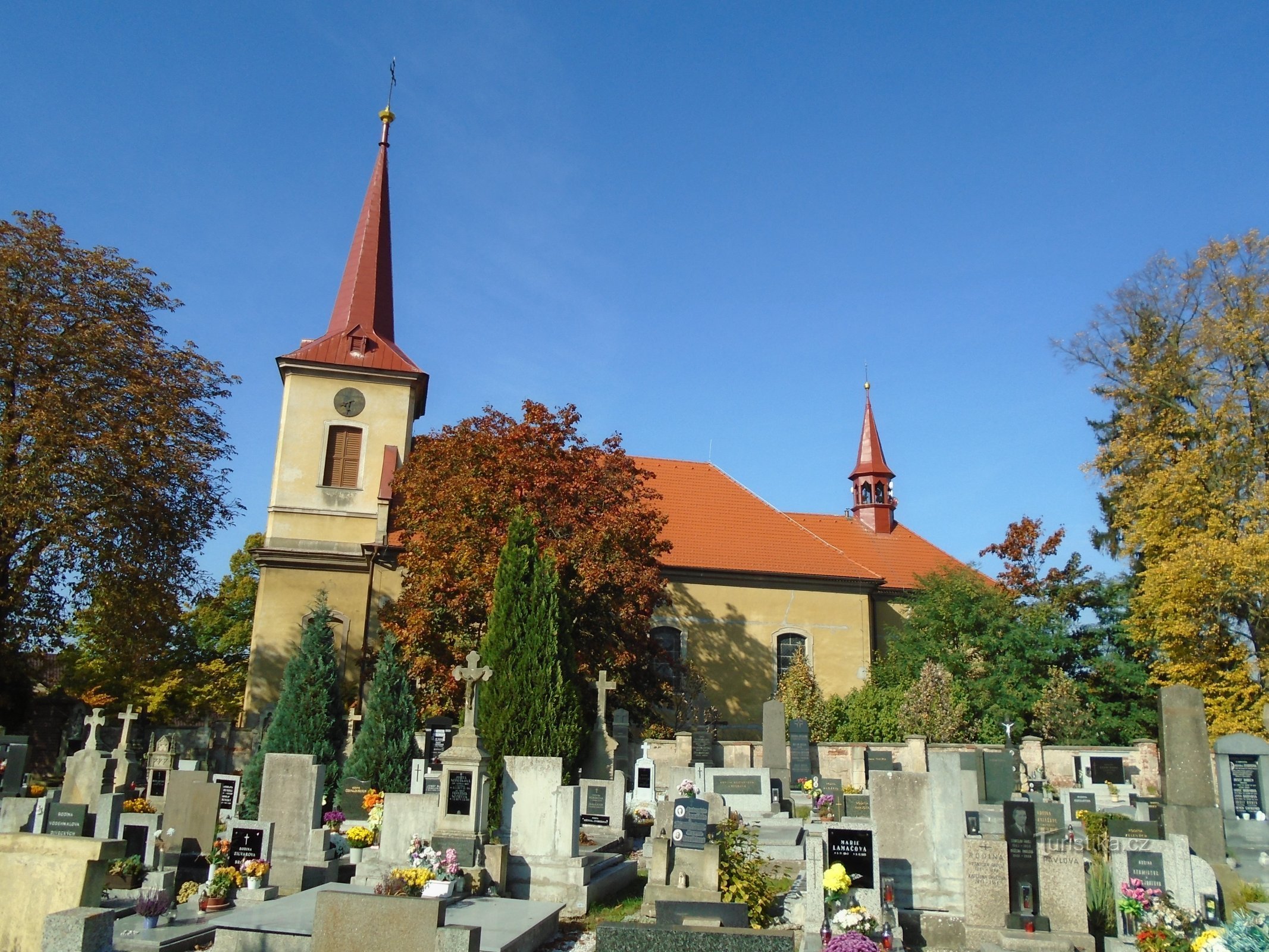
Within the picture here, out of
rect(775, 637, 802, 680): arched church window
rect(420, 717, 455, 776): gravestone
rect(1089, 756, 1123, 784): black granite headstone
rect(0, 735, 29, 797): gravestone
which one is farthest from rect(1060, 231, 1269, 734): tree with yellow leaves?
rect(0, 735, 29, 797): gravestone

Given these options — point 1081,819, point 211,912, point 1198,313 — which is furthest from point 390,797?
point 1198,313

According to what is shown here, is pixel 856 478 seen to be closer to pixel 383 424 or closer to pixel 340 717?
pixel 383 424

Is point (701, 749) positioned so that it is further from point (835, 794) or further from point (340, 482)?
point (340, 482)

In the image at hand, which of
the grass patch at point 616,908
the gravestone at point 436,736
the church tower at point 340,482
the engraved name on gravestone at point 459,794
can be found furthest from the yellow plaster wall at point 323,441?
the grass patch at point 616,908

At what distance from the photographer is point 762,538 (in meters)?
28.6

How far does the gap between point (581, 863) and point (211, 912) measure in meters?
3.67

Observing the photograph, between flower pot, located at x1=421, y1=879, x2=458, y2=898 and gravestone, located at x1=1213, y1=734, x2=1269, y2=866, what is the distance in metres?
9.64

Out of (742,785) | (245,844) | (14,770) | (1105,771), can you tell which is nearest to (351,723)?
(14,770)

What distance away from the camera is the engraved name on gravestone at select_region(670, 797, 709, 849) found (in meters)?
9.52

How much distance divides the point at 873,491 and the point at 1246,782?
813 inches

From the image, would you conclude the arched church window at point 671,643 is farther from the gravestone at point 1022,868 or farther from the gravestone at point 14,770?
the gravestone at point 1022,868

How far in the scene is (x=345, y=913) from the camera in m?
5.64

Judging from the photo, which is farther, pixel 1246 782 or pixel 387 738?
pixel 387 738

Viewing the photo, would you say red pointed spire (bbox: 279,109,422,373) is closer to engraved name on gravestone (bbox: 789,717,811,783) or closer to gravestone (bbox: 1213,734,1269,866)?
engraved name on gravestone (bbox: 789,717,811,783)
